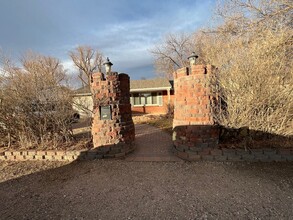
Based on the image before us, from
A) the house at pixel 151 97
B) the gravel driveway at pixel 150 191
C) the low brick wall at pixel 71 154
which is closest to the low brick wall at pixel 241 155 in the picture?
the gravel driveway at pixel 150 191

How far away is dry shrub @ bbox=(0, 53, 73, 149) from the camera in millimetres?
4863

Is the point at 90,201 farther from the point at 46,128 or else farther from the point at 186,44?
the point at 186,44

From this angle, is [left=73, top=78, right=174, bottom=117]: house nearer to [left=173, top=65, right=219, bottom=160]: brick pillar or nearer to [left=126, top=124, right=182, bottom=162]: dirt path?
[left=126, top=124, right=182, bottom=162]: dirt path

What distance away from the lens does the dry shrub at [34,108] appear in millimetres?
4863

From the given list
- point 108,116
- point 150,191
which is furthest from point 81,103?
→ point 150,191

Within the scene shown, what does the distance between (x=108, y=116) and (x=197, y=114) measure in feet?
7.89

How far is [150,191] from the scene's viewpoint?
2.91m

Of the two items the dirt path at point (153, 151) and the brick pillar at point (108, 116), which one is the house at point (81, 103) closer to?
the brick pillar at point (108, 116)

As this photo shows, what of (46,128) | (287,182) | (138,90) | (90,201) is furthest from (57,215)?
(138,90)

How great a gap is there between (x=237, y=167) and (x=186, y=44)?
20.1 meters

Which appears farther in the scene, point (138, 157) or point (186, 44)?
point (186, 44)

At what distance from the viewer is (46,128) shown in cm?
508

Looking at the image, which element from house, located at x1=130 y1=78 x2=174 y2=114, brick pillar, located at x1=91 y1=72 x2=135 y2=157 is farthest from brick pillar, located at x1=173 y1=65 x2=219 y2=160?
house, located at x1=130 y1=78 x2=174 y2=114

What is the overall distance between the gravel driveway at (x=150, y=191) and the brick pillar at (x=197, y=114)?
427 mm
